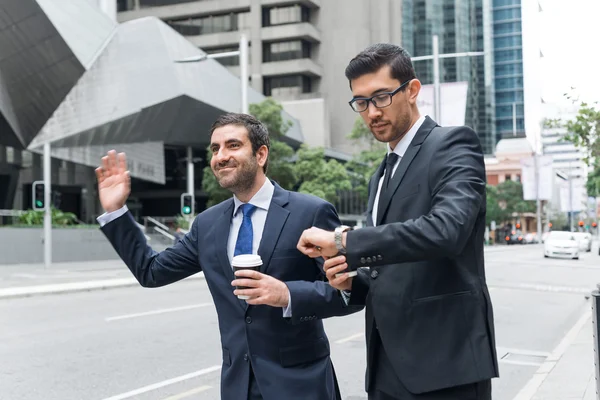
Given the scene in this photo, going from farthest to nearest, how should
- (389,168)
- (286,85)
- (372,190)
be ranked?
(286,85)
(372,190)
(389,168)

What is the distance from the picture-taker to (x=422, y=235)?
2090 millimetres

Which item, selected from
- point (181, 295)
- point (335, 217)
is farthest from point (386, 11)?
point (335, 217)

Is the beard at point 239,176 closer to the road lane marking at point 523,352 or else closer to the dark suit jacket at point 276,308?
the dark suit jacket at point 276,308

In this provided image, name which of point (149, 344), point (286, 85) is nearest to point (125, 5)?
point (286, 85)

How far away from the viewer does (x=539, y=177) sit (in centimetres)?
4428

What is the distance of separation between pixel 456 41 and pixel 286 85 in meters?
54.3

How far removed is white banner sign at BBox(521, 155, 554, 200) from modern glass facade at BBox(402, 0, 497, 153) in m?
58.5

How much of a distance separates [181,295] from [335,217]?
45.3 feet

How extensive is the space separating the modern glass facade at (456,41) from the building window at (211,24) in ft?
122

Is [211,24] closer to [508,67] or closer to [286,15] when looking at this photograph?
[286,15]

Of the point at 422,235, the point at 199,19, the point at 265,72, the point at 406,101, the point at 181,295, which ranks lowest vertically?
the point at 181,295

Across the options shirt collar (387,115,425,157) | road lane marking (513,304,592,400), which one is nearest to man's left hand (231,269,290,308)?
shirt collar (387,115,425,157)

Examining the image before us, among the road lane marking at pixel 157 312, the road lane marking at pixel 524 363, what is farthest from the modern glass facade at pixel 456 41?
the road lane marking at pixel 524 363

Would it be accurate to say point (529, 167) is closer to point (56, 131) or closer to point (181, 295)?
point (56, 131)
